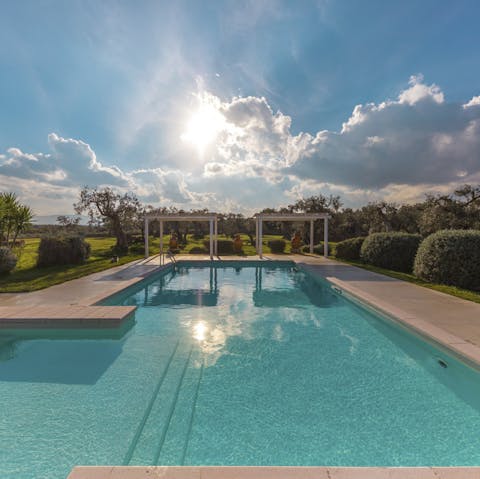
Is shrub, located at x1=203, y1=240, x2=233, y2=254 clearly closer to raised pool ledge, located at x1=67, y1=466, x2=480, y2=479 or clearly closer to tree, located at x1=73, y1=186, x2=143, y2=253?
tree, located at x1=73, y1=186, x2=143, y2=253

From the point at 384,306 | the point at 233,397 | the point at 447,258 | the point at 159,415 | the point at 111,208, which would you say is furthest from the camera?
the point at 111,208

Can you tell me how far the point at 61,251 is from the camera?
40.5 ft

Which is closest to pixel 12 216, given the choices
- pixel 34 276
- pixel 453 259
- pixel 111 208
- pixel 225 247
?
pixel 34 276

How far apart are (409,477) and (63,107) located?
17008 millimetres

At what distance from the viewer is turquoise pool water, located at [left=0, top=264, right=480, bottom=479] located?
264 centimetres

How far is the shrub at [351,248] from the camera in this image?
52.1ft

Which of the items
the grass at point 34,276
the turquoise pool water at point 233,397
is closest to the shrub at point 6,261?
the grass at point 34,276

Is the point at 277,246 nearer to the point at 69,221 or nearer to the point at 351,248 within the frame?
the point at 351,248

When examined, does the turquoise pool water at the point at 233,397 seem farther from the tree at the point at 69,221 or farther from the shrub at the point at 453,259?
the tree at the point at 69,221

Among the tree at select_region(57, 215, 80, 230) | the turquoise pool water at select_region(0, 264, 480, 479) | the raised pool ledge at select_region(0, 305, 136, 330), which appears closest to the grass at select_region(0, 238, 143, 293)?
the raised pool ledge at select_region(0, 305, 136, 330)

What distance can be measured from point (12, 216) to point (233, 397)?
13119 millimetres

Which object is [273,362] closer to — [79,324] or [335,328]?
[335,328]

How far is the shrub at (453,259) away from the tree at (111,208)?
17.1 m

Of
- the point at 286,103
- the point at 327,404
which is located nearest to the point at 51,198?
the point at 286,103
